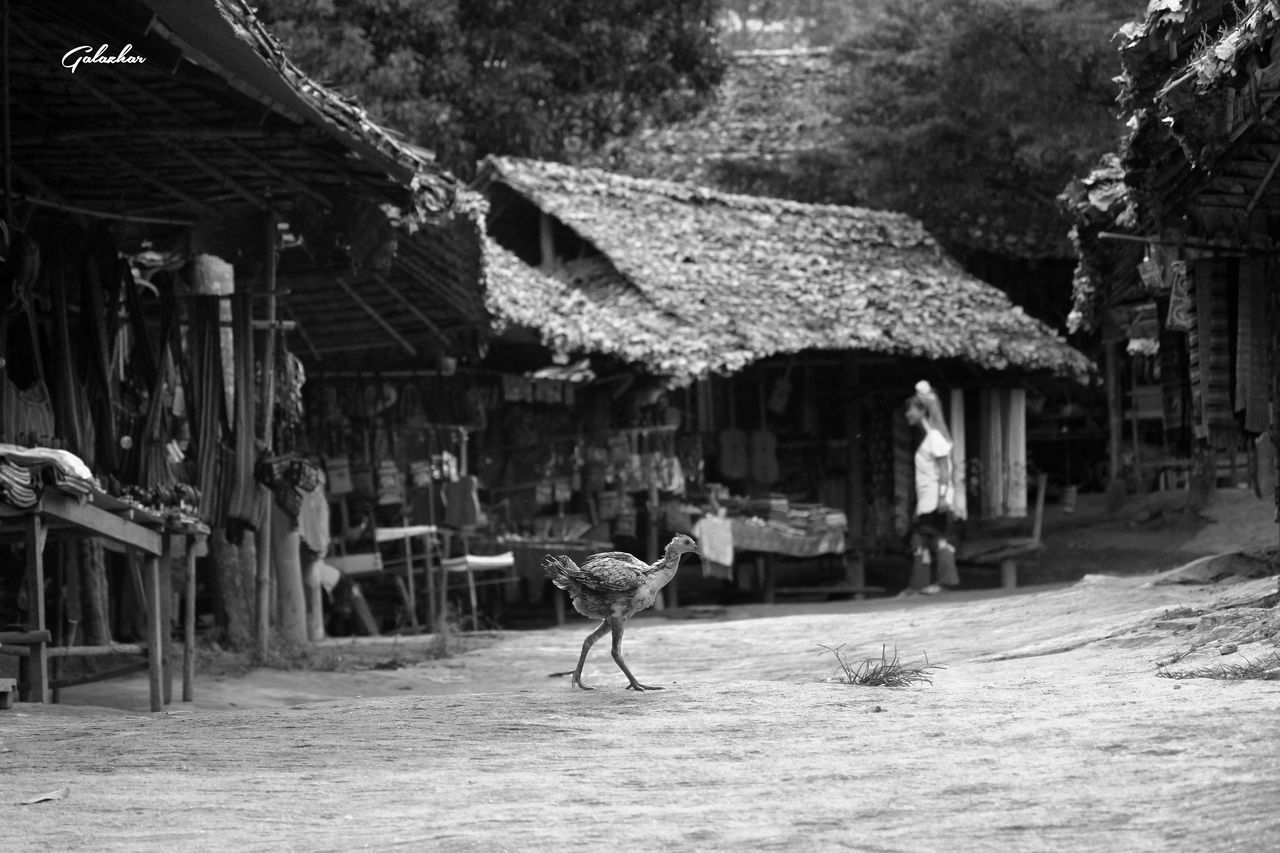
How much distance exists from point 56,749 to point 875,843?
3705mm

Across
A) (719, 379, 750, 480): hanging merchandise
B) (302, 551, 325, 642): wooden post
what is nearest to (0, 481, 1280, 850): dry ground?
(302, 551, 325, 642): wooden post

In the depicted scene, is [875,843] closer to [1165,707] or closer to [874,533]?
[1165,707]

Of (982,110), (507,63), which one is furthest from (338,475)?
(982,110)

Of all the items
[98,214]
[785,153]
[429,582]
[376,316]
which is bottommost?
[429,582]

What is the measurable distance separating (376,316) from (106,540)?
720 centimetres

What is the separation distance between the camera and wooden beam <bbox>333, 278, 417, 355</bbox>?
1633 cm

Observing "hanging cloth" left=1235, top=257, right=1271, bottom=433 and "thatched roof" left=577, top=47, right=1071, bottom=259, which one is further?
"thatched roof" left=577, top=47, right=1071, bottom=259

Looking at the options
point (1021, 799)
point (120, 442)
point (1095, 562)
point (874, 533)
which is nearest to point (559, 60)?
point (874, 533)

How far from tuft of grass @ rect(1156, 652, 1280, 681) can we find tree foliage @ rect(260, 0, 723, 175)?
1803 cm

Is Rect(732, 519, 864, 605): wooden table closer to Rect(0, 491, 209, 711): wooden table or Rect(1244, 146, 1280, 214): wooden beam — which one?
Rect(1244, 146, 1280, 214): wooden beam

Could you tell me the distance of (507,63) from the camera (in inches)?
1073

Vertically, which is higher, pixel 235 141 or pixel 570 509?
pixel 235 141

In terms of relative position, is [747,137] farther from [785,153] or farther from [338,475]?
[338,475]

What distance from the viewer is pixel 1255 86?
31.3ft
